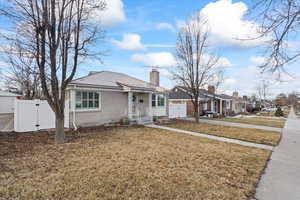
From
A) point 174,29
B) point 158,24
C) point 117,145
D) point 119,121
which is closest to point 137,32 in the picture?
point 158,24

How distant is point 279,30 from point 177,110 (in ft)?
64.2

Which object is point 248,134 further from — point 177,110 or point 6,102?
point 6,102

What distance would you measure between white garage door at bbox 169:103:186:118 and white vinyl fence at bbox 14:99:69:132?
14429 mm

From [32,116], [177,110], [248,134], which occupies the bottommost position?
[248,134]

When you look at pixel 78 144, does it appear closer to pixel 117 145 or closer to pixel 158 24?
pixel 117 145

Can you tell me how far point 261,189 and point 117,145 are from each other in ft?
17.1

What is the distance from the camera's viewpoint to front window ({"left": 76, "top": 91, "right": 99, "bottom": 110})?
468 inches

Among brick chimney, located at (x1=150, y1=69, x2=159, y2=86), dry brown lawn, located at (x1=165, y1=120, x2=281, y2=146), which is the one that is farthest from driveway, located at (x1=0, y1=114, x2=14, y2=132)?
brick chimney, located at (x1=150, y1=69, x2=159, y2=86)

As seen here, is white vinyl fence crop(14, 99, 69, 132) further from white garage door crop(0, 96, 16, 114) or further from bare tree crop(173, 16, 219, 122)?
white garage door crop(0, 96, 16, 114)

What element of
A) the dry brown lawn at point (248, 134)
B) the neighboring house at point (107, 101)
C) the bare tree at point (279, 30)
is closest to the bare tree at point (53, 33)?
the neighboring house at point (107, 101)

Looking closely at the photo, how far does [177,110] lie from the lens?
2308 cm

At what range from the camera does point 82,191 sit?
11.4 feet

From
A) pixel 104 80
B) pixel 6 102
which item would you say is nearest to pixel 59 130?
pixel 104 80

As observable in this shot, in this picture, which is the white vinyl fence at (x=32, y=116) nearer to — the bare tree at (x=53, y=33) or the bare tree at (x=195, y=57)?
the bare tree at (x=53, y=33)
